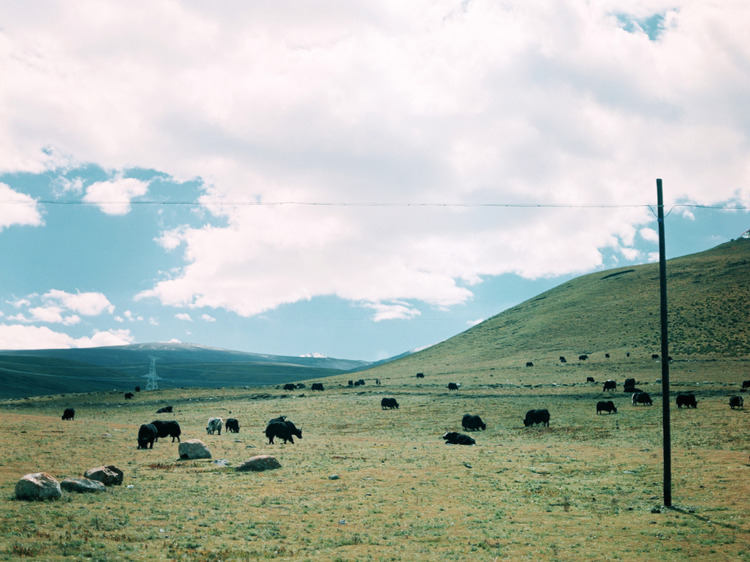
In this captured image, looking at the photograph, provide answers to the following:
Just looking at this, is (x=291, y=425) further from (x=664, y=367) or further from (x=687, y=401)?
(x=687, y=401)

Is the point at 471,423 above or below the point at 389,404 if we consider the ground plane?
above

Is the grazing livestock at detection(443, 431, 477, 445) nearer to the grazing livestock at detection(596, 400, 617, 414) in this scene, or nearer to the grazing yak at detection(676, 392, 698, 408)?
the grazing livestock at detection(596, 400, 617, 414)

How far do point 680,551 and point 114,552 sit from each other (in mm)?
13732

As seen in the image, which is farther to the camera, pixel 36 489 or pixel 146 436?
pixel 146 436

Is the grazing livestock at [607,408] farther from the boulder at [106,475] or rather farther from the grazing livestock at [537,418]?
the boulder at [106,475]

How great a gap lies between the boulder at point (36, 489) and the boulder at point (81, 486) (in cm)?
140

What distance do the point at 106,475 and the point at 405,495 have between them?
1116 cm

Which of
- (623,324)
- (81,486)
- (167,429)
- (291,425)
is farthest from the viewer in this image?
(623,324)

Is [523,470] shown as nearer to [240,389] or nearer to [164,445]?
[164,445]

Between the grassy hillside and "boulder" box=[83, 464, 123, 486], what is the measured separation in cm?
A: 8630

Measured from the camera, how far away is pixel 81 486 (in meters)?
20.3

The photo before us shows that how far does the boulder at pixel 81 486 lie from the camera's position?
66.3ft

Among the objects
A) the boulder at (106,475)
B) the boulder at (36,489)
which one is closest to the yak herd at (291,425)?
the boulder at (106,475)

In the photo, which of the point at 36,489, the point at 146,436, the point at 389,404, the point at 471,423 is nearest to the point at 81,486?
the point at 36,489
